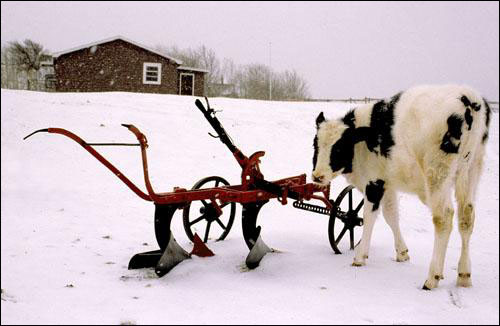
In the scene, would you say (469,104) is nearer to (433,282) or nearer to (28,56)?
(433,282)

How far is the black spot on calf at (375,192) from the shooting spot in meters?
5.52

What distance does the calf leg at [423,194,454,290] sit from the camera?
4.52 meters

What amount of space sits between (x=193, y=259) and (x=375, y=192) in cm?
250

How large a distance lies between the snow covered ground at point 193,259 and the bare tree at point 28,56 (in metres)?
24.2

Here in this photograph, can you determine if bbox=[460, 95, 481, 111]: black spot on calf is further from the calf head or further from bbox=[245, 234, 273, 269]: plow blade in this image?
bbox=[245, 234, 273, 269]: plow blade

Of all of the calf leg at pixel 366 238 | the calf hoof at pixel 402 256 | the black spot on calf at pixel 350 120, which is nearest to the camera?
the calf leg at pixel 366 238

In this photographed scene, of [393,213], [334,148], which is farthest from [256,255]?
[393,213]

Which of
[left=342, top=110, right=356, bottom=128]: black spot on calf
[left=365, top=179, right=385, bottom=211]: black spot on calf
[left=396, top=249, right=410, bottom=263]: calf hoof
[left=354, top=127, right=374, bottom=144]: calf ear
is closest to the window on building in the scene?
[left=342, top=110, right=356, bottom=128]: black spot on calf

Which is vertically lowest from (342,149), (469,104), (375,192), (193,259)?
(193,259)

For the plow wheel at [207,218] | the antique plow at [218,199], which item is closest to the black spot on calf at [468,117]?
the antique plow at [218,199]

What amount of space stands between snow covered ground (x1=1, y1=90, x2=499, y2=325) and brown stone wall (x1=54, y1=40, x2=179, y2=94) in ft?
54.5

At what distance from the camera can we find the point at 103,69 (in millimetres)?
28719

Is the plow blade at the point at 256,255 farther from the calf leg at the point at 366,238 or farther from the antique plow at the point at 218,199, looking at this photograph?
the calf leg at the point at 366,238

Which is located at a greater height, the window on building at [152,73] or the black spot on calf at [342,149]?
the window on building at [152,73]
